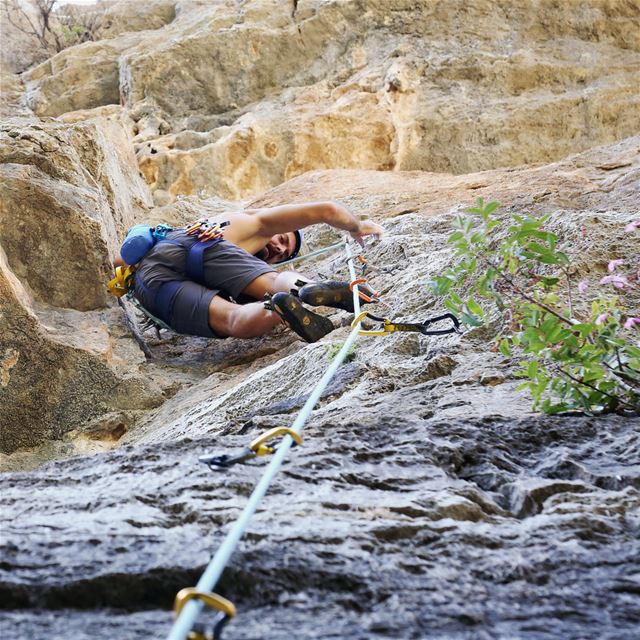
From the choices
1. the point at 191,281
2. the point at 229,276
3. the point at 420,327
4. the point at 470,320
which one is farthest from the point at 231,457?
the point at 191,281

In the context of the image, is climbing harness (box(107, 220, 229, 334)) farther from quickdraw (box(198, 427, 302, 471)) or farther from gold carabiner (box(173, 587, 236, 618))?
gold carabiner (box(173, 587, 236, 618))

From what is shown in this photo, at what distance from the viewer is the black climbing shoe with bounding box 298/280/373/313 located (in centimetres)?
365

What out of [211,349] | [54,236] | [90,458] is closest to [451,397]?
[90,458]

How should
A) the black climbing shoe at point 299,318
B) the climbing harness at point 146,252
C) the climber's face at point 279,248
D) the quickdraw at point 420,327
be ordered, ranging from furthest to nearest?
the climber's face at point 279,248 → the climbing harness at point 146,252 → the black climbing shoe at point 299,318 → the quickdraw at point 420,327

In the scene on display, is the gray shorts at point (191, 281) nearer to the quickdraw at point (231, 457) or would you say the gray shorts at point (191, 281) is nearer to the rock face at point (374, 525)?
the rock face at point (374, 525)

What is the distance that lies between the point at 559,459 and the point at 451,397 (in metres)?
0.56

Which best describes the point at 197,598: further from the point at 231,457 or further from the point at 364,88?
the point at 364,88

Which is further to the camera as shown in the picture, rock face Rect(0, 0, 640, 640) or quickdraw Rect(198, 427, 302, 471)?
quickdraw Rect(198, 427, 302, 471)

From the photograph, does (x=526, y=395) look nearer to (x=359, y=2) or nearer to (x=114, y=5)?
(x=359, y=2)

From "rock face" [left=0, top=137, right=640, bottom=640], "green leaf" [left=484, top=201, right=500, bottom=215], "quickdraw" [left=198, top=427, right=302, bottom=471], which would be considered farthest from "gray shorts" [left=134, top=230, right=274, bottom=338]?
"quickdraw" [left=198, top=427, right=302, bottom=471]

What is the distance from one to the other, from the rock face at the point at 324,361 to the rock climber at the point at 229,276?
0.19m

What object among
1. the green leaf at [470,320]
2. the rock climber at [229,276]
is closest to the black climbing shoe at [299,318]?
the rock climber at [229,276]

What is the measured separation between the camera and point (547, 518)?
4.93ft

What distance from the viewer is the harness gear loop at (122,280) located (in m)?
4.46
